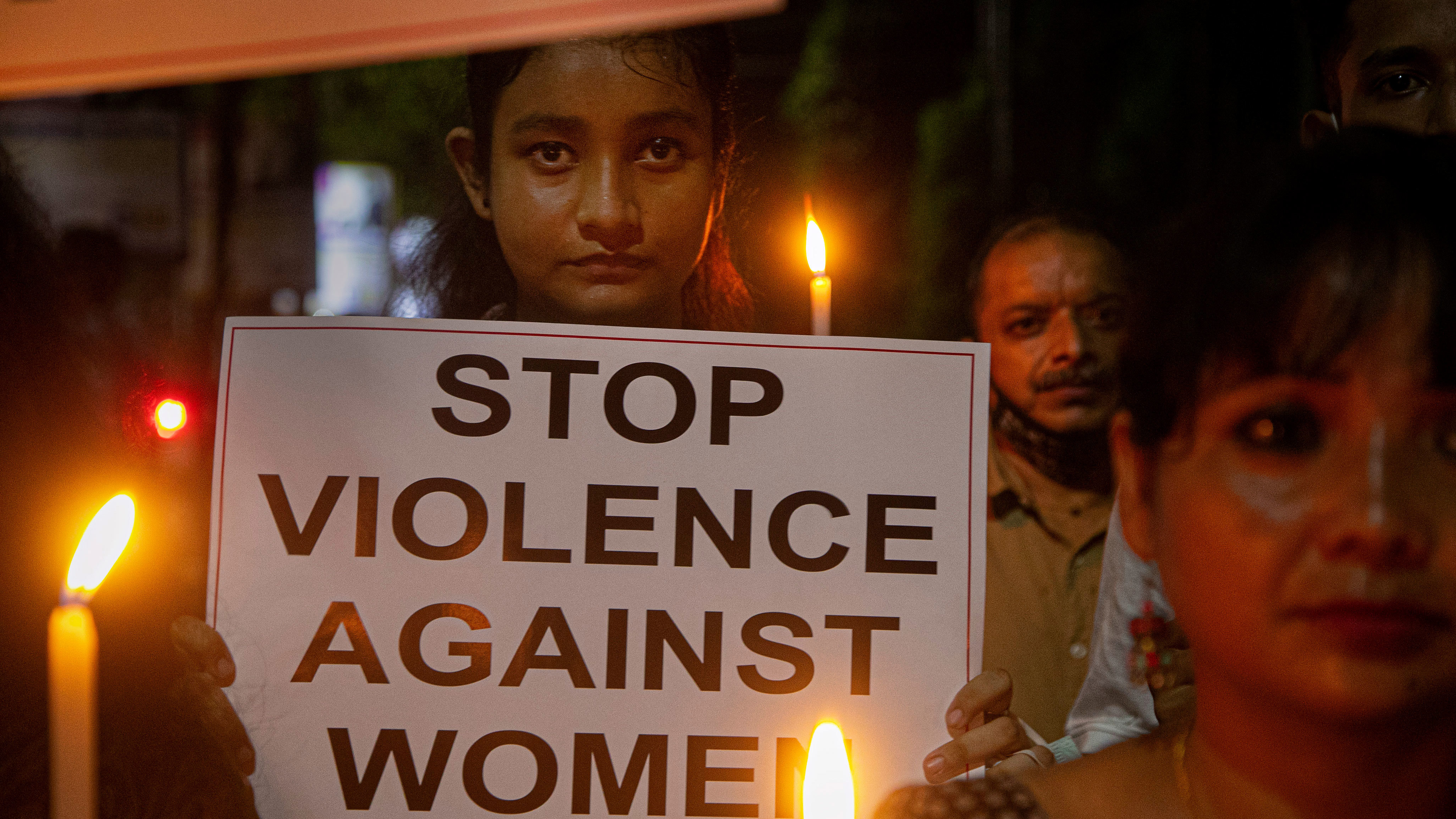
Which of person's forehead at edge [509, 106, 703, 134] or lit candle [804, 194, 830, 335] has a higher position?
person's forehead at edge [509, 106, 703, 134]

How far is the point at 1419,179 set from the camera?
0.93m

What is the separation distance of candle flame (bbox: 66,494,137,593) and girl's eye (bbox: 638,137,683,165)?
0.68m

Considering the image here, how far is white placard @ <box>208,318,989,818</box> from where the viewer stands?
1.16 meters

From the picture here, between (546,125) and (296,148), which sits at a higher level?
(296,148)

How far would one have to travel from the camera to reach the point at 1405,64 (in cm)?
128

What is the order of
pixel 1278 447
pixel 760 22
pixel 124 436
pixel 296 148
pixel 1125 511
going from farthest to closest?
pixel 296 148, pixel 760 22, pixel 124 436, pixel 1125 511, pixel 1278 447

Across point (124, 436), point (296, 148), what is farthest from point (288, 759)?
point (296, 148)

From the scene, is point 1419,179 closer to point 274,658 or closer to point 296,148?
point 274,658

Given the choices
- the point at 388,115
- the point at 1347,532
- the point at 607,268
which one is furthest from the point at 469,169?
the point at 388,115

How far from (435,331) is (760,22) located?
1842 millimetres

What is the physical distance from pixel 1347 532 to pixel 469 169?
1.07 metres

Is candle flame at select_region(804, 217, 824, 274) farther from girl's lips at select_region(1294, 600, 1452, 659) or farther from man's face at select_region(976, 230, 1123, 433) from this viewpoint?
girl's lips at select_region(1294, 600, 1452, 659)

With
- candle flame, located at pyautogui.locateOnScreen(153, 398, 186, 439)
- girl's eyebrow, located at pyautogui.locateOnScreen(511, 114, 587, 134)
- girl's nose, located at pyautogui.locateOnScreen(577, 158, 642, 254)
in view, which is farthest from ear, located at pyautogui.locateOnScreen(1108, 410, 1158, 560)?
candle flame, located at pyautogui.locateOnScreen(153, 398, 186, 439)

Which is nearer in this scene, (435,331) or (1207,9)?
(435,331)
